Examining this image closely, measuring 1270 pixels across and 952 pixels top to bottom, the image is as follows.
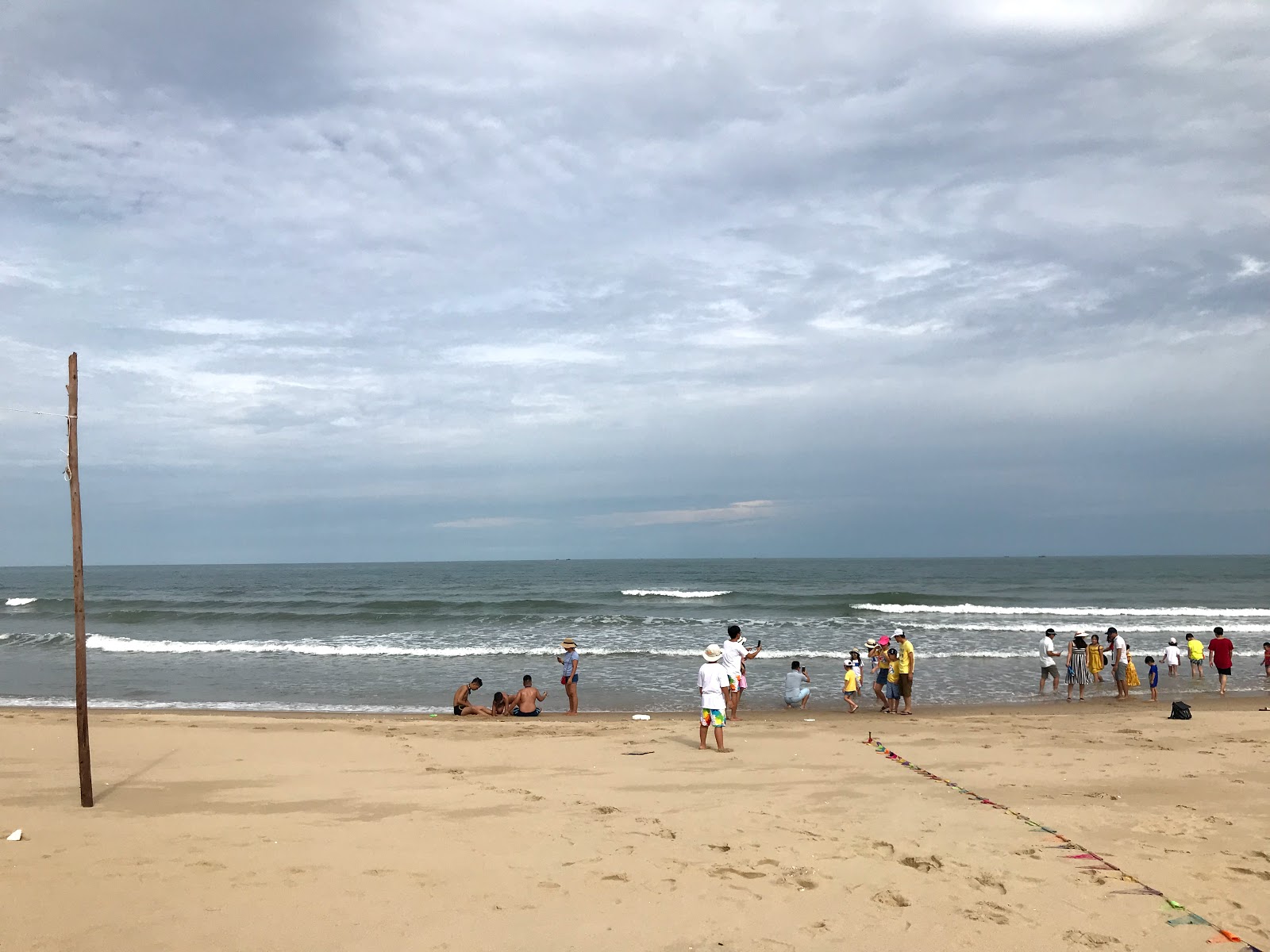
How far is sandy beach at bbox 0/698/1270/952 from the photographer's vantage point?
5242 millimetres

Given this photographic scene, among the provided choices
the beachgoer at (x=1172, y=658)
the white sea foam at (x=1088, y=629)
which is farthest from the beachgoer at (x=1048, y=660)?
the white sea foam at (x=1088, y=629)

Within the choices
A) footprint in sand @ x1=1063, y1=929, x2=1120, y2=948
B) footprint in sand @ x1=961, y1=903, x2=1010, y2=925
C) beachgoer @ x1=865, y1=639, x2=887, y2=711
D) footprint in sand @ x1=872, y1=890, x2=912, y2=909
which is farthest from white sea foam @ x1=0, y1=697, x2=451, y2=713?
footprint in sand @ x1=1063, y1=929, x2=1120, y2=948

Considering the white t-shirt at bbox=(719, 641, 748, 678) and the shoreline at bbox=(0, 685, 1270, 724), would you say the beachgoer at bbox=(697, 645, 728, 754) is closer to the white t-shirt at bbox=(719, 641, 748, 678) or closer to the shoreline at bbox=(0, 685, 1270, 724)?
the white t-shirt at bbox=(719, 641, 748, 678)

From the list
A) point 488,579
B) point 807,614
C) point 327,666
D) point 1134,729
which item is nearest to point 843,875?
point 1134,729

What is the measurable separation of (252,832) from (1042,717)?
12.6 m

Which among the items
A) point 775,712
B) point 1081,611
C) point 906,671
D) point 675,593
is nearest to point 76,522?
point 775,712

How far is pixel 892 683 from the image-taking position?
48.6ft

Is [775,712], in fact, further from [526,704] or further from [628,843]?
[628,843]

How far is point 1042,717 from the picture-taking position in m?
14.2

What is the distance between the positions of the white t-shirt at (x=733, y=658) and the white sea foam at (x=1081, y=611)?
26.1 metres

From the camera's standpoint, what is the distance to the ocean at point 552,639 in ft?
59.1

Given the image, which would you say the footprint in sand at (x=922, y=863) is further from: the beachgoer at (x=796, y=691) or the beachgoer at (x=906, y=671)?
the beachgoer at (x=796, y=691)

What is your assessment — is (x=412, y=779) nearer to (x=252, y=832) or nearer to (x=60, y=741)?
(x=252, y=832)

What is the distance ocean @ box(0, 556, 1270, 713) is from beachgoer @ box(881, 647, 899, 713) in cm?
156
